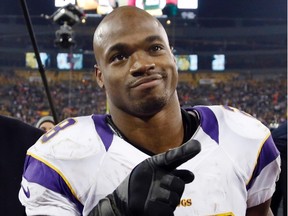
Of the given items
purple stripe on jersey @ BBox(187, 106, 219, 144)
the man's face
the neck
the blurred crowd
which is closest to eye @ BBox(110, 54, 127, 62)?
the man's face

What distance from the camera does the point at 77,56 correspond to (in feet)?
42.8

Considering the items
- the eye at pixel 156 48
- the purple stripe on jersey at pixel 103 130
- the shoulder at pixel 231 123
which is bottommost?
the shoulder at pixel 231 123

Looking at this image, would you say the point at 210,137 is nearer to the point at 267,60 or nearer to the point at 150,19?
the point at 150,19

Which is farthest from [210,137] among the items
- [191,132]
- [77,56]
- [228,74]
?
[228,74]

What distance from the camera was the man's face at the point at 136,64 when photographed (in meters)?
1.03

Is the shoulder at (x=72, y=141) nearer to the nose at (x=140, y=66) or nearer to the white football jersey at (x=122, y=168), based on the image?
the white football jersey at (x=122, y=168)

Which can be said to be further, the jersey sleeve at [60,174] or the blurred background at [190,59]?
the blurred background at [190,59]

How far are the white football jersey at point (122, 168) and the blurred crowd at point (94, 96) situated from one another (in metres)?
11.0

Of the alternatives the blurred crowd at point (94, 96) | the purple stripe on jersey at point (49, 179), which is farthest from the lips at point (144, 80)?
the blurred crowd at point (94, 96)

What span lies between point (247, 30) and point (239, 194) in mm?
14431

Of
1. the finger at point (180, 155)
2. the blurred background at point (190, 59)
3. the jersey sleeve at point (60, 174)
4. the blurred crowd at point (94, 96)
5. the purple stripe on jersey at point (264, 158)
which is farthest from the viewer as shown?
the blurred crowd at point (94, 96)

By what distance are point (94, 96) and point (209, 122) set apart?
39.9ft

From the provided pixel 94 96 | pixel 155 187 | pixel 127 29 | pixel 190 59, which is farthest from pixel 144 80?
pixel 190 59

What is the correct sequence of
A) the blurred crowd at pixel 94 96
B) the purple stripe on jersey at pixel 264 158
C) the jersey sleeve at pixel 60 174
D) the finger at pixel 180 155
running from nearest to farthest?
the finger at pixel 180 155
the jersey sleeve at pixel 60 174
the purple stripe on jersey at pixel 264 158
the blurred crowd at pixel 94 96
